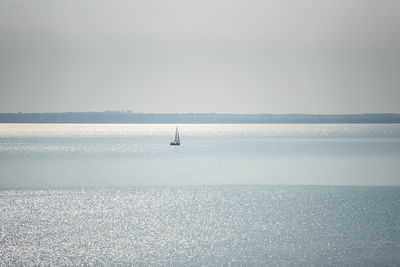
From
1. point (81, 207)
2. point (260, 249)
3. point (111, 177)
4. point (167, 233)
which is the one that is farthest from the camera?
point (111, 177)

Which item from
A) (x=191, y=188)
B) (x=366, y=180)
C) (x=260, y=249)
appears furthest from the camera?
(x=366, y=180)

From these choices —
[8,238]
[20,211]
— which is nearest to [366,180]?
[20,211]

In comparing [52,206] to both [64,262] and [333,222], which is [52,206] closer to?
[64,262]

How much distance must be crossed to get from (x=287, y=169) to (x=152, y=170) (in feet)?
59.2

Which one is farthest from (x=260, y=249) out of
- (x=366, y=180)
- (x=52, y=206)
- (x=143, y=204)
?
(x=366, y=180)

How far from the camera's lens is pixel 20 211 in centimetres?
3441

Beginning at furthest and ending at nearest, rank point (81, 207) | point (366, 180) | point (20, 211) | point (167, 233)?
1. point (366, 180)
2. point (81, 207)
3. point (20, 211)
4. point (167, 233)

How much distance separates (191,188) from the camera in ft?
162

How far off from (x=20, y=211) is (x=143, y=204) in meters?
8.74

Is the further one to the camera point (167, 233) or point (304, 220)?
point (304, 220)

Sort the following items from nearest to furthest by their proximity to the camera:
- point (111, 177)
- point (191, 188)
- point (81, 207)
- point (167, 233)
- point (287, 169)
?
point (167, 233), point (81, 207), point (191, 188), point (111, 177), point (287, 169)

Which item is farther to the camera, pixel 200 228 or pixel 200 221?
pixel 200 221

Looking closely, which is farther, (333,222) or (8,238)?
(333,222)

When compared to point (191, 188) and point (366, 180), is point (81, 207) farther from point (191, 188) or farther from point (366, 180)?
point (366, 180)
